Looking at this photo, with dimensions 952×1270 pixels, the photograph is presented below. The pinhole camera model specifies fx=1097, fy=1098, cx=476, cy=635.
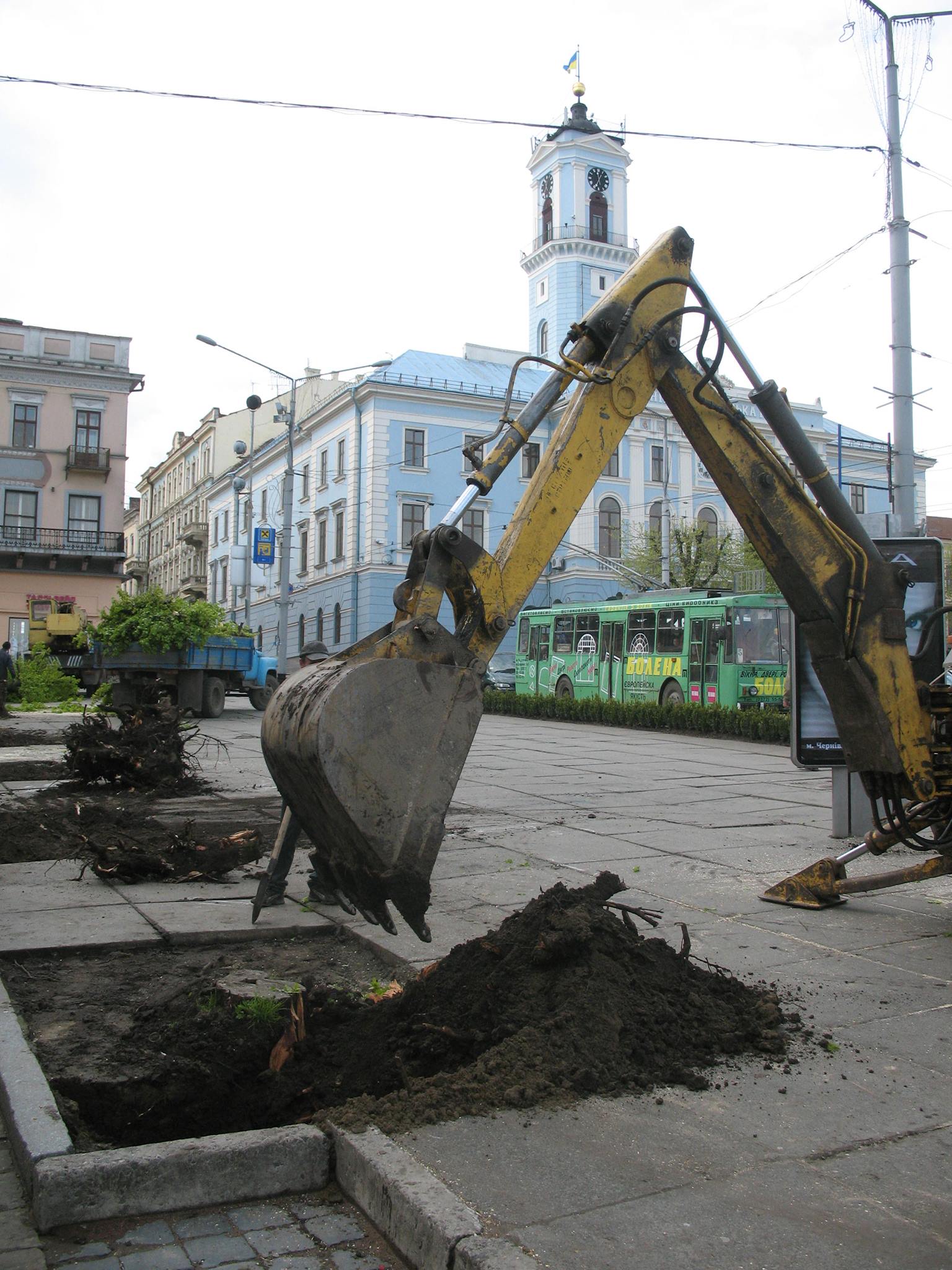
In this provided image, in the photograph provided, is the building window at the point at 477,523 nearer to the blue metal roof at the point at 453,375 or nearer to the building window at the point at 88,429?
the blue metal roof at the point at 453,375

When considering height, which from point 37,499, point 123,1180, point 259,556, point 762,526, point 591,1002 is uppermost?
point 37,499

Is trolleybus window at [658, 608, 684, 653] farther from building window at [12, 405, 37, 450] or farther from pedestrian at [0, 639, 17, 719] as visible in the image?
building window at [12, 405, 37, 450]

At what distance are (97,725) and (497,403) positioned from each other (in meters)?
44.0

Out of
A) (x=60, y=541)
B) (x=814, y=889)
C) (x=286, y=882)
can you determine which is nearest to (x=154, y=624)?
(x=286, y=882)

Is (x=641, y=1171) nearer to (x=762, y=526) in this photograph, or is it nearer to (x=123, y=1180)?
(x=123, y=1180)

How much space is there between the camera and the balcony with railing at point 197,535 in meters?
77.8

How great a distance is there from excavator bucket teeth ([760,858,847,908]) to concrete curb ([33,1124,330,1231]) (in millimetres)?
3942

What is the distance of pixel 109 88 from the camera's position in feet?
38.2

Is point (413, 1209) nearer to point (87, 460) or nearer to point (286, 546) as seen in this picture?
point (286, 546)

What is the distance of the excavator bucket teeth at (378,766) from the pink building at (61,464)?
51.4 meters

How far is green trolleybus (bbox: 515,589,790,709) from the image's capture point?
82.2ft

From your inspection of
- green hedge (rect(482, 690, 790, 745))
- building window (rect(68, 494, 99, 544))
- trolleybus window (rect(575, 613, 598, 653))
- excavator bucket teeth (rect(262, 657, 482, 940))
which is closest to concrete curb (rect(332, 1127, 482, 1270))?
excavator bucket teeth (rect(262, 657, 482, 940))

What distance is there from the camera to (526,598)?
4066 mm

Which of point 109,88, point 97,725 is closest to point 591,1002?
point 97,725
